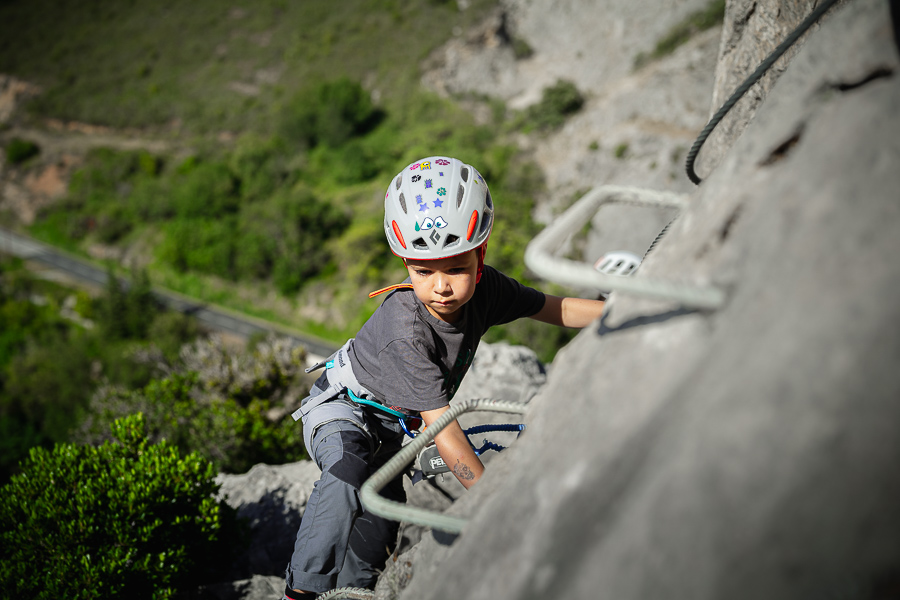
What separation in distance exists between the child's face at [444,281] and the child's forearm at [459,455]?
0.59 meters

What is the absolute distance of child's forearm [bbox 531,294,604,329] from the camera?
2695 millimetres

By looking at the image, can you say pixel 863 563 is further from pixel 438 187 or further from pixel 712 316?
pixel 438 187

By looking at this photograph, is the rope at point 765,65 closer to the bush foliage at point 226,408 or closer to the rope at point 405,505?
the rope at point 405,505

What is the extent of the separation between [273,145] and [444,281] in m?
37.9

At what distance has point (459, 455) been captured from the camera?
2.12 meters

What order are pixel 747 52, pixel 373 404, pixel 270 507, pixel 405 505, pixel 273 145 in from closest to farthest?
pixel 405 505 → pixel 747 52 → pixel 373 404 → pixel 270 507 → pixel 273 145

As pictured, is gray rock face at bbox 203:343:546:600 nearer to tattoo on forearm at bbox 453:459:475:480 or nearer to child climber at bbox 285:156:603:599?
child climber at bbox 285:156:603:599

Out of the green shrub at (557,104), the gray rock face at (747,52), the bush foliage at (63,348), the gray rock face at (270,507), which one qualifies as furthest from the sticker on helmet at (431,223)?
the green shrub at (557,104)

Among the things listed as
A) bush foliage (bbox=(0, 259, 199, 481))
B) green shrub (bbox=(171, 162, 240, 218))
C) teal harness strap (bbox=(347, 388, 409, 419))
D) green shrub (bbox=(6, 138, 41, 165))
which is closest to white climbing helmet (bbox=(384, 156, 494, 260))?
teal harness strap (bbox=(347, 388, 409, 419))

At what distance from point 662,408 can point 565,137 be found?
25110 mm

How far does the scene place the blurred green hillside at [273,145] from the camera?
26719mm

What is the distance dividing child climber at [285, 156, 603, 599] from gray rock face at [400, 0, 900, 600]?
987 mm

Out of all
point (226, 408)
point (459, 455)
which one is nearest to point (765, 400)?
point (459, 455)

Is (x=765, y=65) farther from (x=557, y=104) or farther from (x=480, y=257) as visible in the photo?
(x=557, y=104)
